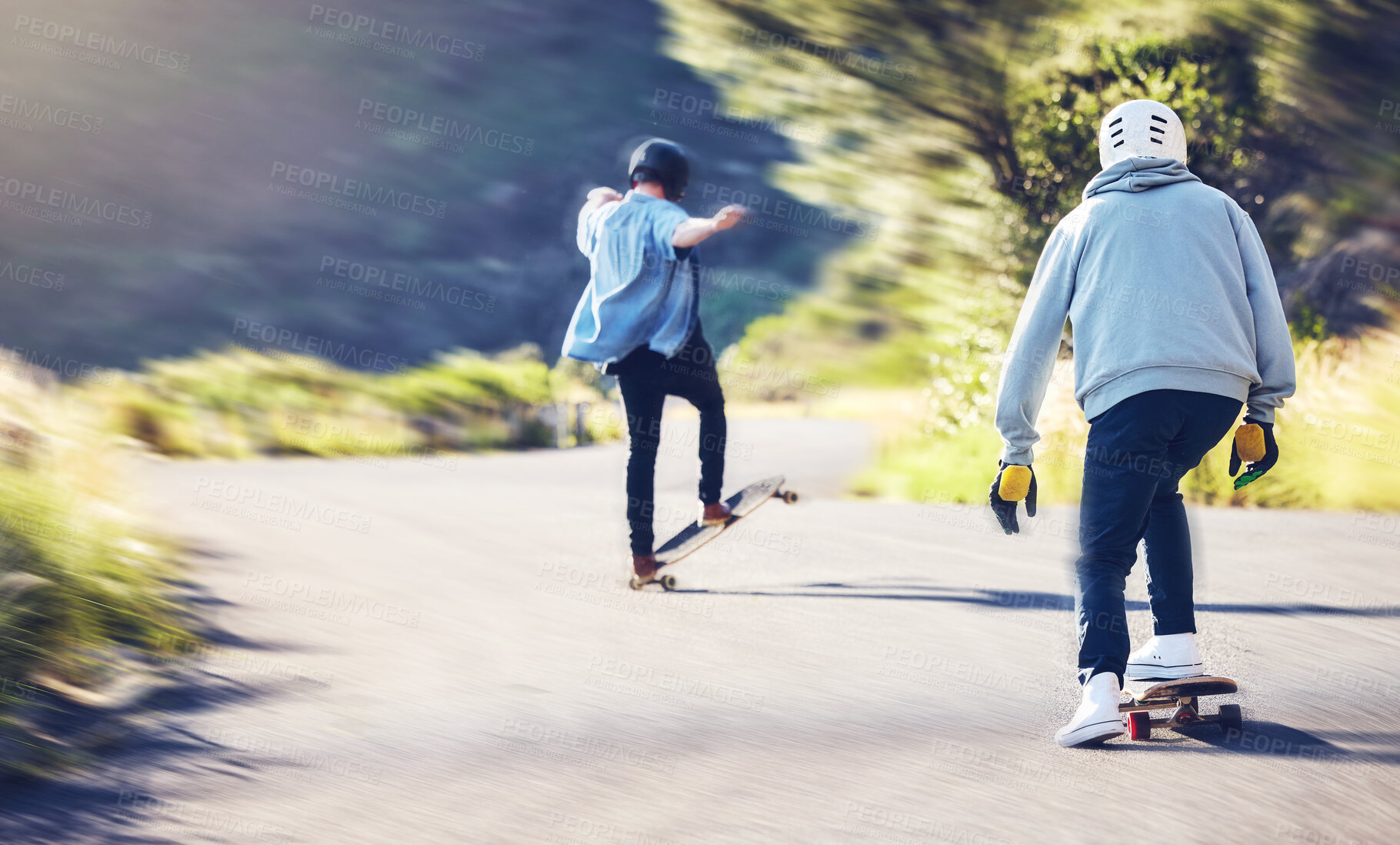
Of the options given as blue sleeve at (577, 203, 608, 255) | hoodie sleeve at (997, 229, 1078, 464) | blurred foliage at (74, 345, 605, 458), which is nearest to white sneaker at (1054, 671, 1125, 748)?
hoodie sleeve at (997, 229, 1078, 464)

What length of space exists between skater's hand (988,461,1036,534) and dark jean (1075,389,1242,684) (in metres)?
0.15

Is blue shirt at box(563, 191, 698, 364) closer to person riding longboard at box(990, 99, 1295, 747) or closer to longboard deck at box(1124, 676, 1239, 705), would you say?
person riding longboard at box(990, 99, 1295, 747)

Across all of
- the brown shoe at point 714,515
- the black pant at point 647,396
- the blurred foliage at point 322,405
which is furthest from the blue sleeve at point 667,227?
the blurred foliage at point 322,405

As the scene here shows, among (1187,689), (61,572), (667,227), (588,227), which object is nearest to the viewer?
(1187,689)

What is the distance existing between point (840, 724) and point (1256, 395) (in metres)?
1.49

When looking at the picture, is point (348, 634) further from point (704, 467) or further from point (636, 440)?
point (704, 467)

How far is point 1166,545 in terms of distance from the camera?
9.99ft

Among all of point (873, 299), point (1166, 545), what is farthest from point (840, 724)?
point (873, 299)

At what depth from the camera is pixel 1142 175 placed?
284cm

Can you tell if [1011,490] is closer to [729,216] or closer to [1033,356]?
[1033,356]

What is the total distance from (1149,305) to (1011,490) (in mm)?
594

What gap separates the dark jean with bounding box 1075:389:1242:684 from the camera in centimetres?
278

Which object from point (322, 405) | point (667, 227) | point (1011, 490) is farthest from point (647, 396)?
point (322, 405)

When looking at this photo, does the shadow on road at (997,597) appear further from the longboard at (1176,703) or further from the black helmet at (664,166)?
the black helmet at (664,166)
